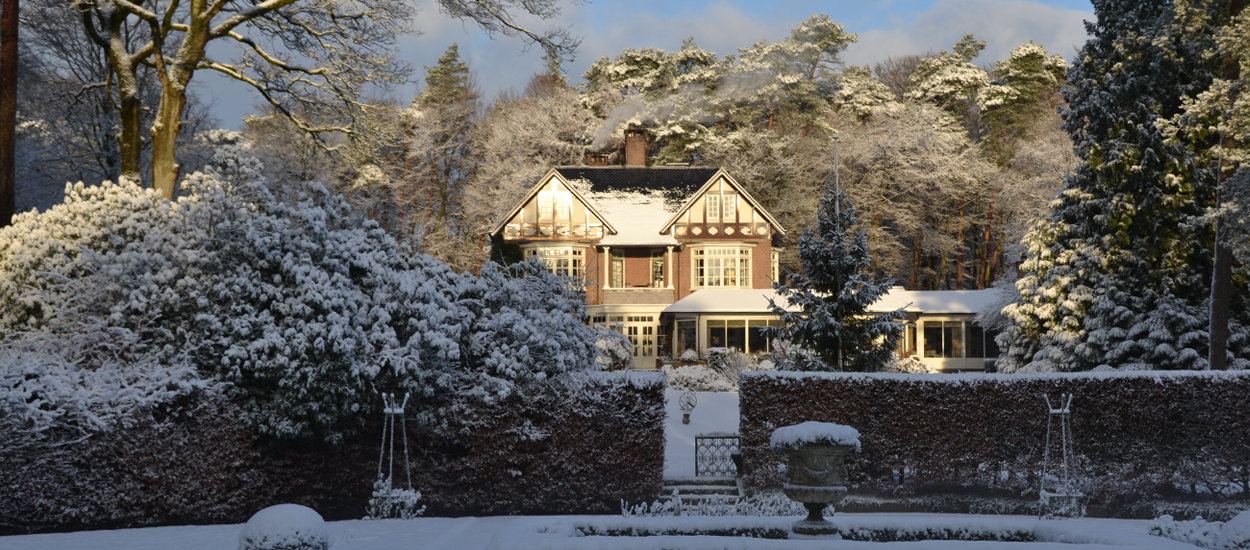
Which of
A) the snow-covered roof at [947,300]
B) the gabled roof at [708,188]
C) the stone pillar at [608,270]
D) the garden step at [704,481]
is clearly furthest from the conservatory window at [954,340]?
the garden step at [704,481]

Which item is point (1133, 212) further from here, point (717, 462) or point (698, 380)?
point (698, 380)

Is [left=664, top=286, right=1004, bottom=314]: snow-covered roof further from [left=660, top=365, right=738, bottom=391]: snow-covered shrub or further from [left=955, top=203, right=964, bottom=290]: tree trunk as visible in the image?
[left=955, top=203, right=964, bottom=290]: tree trunk

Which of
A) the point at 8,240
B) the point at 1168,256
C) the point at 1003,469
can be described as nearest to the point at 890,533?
the point at 1003,469

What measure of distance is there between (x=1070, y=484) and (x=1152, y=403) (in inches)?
67.1

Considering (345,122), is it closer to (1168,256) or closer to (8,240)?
(8,240)

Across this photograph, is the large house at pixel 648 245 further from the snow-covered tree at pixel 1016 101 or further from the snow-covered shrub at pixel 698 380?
the snow-covered tree at pixel 1016 101

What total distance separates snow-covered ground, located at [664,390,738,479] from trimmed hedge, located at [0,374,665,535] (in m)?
2.18

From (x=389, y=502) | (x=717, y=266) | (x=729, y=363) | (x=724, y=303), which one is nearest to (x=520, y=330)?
(x=389, y=502)

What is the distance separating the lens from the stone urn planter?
378 inches

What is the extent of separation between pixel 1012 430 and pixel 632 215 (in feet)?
87.8

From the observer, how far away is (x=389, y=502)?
12.8 meters

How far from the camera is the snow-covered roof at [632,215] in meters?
38.4

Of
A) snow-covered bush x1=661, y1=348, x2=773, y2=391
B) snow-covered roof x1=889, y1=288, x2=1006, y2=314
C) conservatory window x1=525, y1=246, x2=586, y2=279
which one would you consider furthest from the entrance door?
snow-covered roof x1=889, y1=288, x2=1006, y2=314

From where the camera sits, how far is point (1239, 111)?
57.6 ft
